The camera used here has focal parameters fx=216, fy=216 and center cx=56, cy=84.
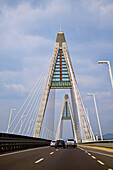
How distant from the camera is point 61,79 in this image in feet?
160

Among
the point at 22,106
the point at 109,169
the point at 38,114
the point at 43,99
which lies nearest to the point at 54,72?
the point at 43,99

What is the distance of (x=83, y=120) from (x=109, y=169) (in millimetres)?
36526

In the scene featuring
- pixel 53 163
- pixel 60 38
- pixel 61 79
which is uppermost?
pixel 60 38

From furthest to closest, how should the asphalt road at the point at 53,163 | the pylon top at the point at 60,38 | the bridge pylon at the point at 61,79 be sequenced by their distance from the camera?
the pylon top at the point at 60,38
the bridge pylon at the point at 61,79
the asphalt road at the point at 53,163

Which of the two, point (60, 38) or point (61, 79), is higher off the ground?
point (60, 38)

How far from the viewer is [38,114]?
4428 cm

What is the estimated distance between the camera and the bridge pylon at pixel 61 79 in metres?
44.2

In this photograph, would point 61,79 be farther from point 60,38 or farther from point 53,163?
point 53,163

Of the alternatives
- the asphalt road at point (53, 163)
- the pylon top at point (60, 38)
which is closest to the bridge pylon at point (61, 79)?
the pylon top at point (60, 38)

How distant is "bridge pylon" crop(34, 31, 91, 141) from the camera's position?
1740 inches

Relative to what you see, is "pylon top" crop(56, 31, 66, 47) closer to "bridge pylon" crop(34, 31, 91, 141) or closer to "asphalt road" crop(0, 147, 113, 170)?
"bridge pylon" crop(34, 31, 91, 141)

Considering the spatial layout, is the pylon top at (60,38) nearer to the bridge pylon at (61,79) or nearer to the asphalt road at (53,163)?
the bridge pylon at (61,79)

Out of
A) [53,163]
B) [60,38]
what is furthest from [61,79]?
[53,163]

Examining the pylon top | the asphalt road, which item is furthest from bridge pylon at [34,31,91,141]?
the asphalt road
